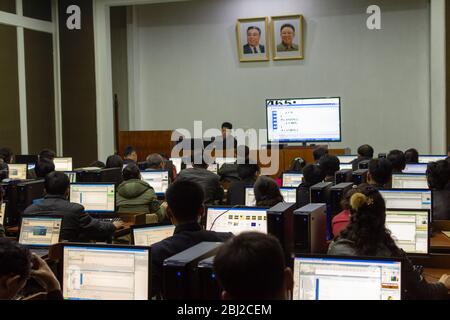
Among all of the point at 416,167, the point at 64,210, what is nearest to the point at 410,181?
the point at 416,167

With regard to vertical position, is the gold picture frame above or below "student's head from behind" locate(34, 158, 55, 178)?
above

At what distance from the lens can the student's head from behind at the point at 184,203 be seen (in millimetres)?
3293

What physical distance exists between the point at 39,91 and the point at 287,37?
5.41 meters

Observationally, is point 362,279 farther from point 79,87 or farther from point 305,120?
point 79,87

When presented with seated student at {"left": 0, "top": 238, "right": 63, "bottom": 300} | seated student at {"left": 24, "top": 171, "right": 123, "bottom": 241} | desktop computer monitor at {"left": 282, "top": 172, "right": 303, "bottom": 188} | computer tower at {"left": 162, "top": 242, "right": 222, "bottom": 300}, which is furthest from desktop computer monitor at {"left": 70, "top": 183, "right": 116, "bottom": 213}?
computer tower at {"left": 162, "top": 242, "right": 222, "bottom": 300}

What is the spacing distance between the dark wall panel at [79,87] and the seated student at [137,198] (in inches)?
258

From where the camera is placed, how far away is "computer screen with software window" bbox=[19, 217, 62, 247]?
4992 mm

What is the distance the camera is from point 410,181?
254 inches

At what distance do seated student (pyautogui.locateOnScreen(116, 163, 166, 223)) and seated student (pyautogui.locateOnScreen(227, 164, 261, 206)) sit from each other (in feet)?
2.68

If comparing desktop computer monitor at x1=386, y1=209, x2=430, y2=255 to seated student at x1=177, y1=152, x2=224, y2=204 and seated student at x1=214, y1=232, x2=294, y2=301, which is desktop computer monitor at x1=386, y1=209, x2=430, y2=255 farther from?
seated student at x1=177, y1=152, x2=224, y2=204

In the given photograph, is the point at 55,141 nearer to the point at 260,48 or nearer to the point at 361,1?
the point at 260,48

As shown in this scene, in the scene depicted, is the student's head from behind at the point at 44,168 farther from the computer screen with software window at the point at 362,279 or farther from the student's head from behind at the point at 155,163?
the computer screen with software window at the point at 362,279
